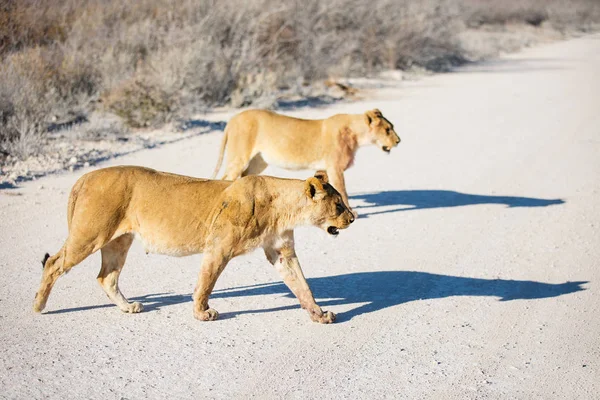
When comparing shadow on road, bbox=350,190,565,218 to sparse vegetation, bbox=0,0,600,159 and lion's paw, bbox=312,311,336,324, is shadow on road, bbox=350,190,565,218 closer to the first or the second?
lion's paw, bbox=312,311,336,324

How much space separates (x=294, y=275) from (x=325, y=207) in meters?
0.63

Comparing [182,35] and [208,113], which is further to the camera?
[182,35]

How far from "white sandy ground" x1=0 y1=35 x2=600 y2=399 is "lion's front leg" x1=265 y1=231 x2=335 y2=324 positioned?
0.50 feet

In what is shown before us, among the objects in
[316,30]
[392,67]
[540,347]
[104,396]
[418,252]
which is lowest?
[392,67]

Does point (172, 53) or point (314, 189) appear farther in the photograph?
point (172, 53)

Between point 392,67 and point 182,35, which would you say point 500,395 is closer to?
point 182,35

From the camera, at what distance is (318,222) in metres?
6.30

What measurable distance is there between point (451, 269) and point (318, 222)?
226 cm

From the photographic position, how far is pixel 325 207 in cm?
625

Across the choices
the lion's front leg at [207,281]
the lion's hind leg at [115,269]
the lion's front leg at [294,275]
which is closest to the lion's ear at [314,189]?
the lion's front leg at [294,275]

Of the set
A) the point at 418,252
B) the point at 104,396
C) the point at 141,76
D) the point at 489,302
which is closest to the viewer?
the point at 104,396

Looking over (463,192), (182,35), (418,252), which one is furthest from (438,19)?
(418,252)

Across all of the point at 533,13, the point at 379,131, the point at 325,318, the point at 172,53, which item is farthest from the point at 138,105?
the point at 533,13

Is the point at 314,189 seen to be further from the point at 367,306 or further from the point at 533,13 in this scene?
the point at 533,13
